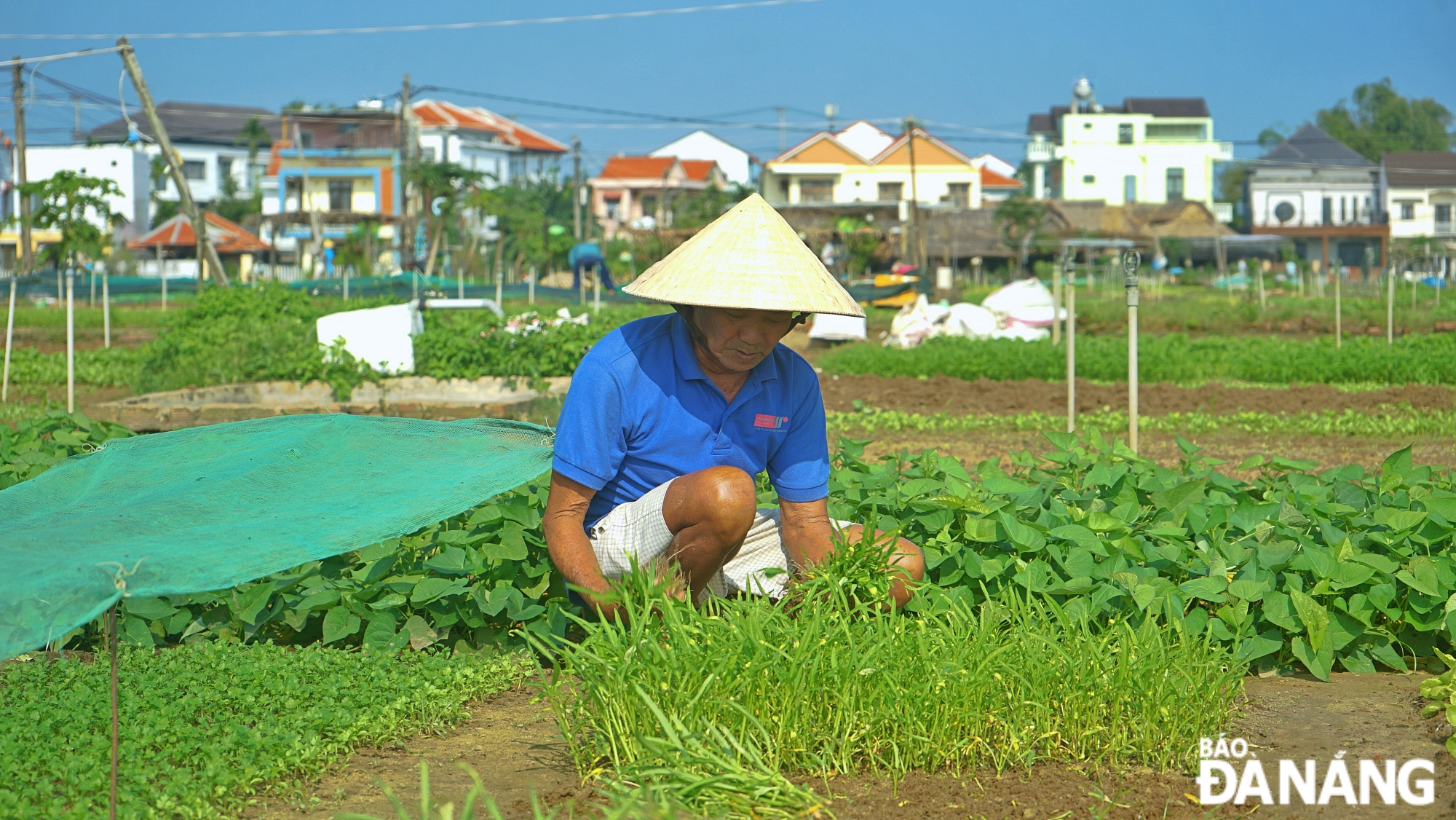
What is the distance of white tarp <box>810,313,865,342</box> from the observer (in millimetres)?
15883

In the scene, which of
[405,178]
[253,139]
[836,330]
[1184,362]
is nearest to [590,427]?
[1184,362]

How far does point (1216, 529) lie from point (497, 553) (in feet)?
6.31

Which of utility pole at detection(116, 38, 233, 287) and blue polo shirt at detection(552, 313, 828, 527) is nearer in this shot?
blue polo shirt at detection(552, 313, 828, 527)

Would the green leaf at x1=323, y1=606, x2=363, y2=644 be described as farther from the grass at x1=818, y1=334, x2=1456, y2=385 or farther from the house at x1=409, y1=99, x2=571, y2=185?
the house at x1=409, y1=99, x2=571, y2=185

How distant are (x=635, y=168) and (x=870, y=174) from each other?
12329 mm

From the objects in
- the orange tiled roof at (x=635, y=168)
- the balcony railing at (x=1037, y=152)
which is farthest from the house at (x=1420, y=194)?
the orange tiled roof at (x=635, y=168)

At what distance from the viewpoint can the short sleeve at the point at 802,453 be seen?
10.0ft

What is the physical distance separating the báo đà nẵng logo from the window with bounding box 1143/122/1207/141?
59451 millimetres

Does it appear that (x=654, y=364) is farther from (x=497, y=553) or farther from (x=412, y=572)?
(x=412, y=572)

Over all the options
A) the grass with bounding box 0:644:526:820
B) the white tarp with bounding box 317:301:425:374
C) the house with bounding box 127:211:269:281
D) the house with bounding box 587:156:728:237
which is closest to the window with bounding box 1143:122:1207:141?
the house with bounding box 587:156:728:237

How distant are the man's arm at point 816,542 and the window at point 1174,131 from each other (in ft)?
194

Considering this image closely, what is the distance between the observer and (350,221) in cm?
4375

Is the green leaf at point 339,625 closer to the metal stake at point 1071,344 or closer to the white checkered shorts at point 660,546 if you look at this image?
the white checkered shorts at point 660,546

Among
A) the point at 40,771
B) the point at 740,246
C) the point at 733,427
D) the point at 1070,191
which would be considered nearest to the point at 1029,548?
the point at 733,427
